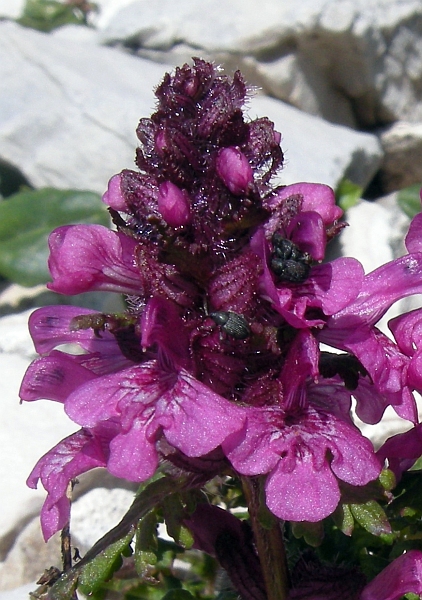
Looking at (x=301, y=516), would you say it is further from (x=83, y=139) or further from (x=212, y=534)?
(x=83, y=139)

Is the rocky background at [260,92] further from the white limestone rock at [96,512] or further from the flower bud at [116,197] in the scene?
the flower bud at [116,197]

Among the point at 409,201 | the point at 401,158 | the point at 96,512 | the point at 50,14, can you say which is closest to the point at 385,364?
the point at 96,512

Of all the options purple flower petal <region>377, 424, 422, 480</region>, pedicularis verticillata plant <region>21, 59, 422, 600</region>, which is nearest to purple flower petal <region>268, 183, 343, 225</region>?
pedicularis verticillata plant <region>21, 59, 422, 600</region>

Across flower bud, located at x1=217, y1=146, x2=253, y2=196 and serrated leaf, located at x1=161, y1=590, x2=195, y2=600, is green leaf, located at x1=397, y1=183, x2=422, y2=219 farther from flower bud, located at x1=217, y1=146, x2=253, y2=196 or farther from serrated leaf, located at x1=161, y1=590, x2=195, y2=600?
flower bud, located at x1=217, y1=146, x2=253, y2=196

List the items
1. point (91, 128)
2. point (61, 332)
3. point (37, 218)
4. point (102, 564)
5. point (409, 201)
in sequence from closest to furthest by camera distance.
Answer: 1. point (102, 564)
2. point (61, 332)
3. point (409, 201)
4. point (37, 218)
5. point (91, 128)

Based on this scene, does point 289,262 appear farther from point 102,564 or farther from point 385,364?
point 102,564

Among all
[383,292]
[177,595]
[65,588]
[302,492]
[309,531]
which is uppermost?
[383,292]

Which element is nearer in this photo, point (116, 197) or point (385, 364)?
point (385, 364)

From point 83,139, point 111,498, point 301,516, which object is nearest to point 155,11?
point 83,139
